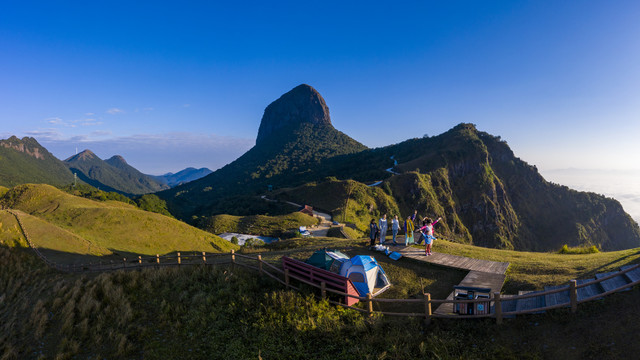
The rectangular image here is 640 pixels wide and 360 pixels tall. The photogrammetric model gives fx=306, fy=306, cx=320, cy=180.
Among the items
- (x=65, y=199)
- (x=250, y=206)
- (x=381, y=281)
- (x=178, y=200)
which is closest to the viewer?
(x=381, y=281)

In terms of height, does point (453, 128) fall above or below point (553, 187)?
above

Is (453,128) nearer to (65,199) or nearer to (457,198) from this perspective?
(457,198)

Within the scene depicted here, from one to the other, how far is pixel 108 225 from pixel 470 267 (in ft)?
140

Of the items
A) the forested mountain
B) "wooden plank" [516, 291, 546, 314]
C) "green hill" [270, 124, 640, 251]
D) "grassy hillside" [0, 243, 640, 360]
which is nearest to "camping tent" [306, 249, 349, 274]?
"grassy hillside" [0, 243, 640, 360]

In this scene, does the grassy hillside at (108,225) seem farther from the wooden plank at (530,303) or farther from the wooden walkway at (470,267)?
the wooden plank at (530,303)

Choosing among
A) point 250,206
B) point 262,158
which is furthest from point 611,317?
point 262,158

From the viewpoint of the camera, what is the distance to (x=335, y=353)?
9.68m

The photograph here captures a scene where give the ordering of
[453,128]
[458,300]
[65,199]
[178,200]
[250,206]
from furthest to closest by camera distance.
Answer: [453,128] < [178,200] < [250,206] < [65,199] < [458,300]

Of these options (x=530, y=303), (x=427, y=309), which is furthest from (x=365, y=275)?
(x=530, y=303)

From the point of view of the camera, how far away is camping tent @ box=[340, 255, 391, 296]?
43.6ft

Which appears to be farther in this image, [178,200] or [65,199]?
[178,200]

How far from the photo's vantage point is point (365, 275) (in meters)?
13.4

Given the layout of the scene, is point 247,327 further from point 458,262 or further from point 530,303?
point 458,262

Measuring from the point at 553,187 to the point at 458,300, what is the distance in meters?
163
